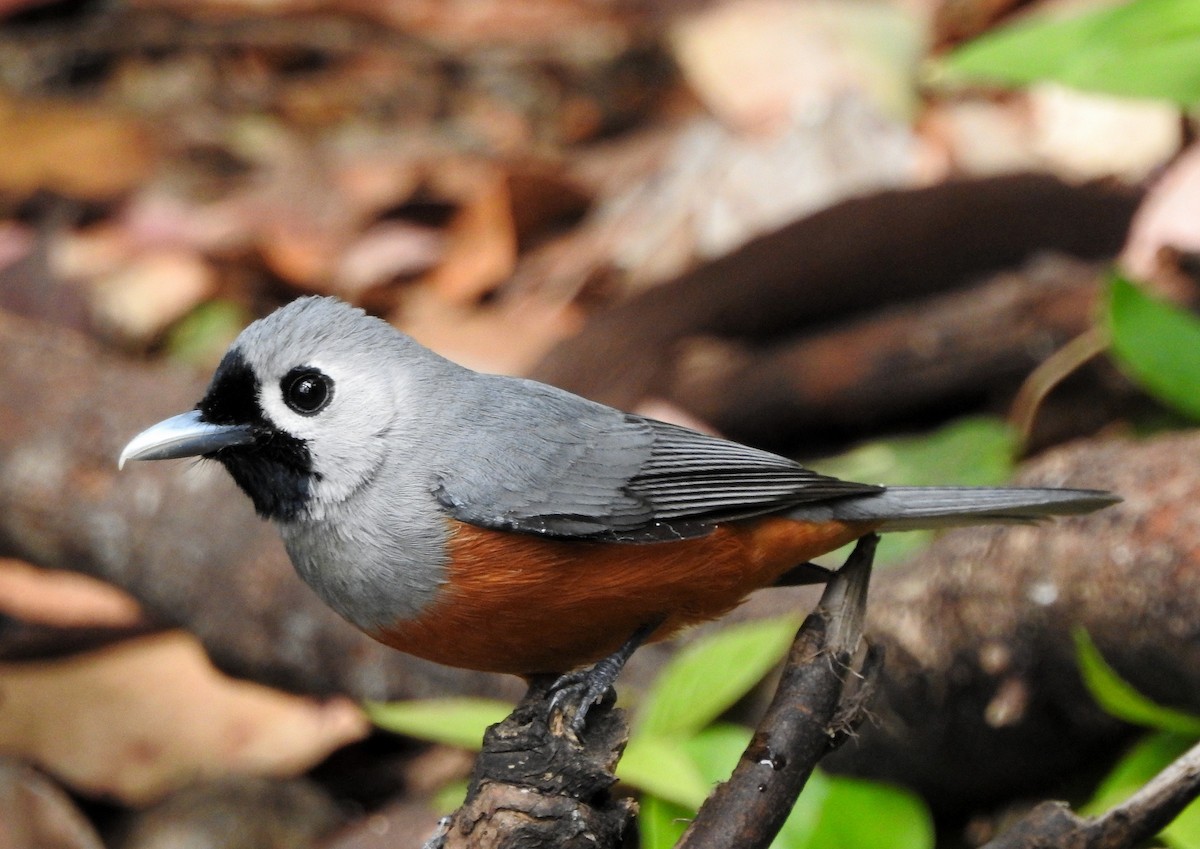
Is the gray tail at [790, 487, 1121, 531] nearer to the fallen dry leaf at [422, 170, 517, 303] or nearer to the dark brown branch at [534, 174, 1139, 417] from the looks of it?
the dark brown branch at [534, 174, 1139, 417]

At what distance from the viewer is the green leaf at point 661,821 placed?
11.1 feet

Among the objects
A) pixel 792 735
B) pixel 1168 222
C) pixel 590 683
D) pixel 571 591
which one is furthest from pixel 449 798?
pixel 1168 222

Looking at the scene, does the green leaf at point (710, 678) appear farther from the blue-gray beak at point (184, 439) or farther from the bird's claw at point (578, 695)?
the blue-gray beak at point (184, 439)

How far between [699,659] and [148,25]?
5.96 metres

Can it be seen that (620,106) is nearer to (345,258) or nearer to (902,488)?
(345,258)

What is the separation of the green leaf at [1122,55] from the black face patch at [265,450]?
9.77 ft

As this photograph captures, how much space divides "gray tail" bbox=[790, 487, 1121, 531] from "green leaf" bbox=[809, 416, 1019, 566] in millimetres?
1450

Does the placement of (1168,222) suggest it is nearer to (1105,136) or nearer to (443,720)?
(1105,136)

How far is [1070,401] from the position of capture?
4934 millimetres

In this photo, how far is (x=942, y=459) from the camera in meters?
4.77

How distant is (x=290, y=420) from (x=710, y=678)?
144cm

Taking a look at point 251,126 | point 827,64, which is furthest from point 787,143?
point 251,126

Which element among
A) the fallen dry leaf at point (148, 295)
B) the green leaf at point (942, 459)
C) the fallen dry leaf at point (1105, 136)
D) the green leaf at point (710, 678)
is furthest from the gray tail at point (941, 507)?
the fallen dry leaf at point (148, 295)

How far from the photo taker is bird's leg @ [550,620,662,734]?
2.76 m
